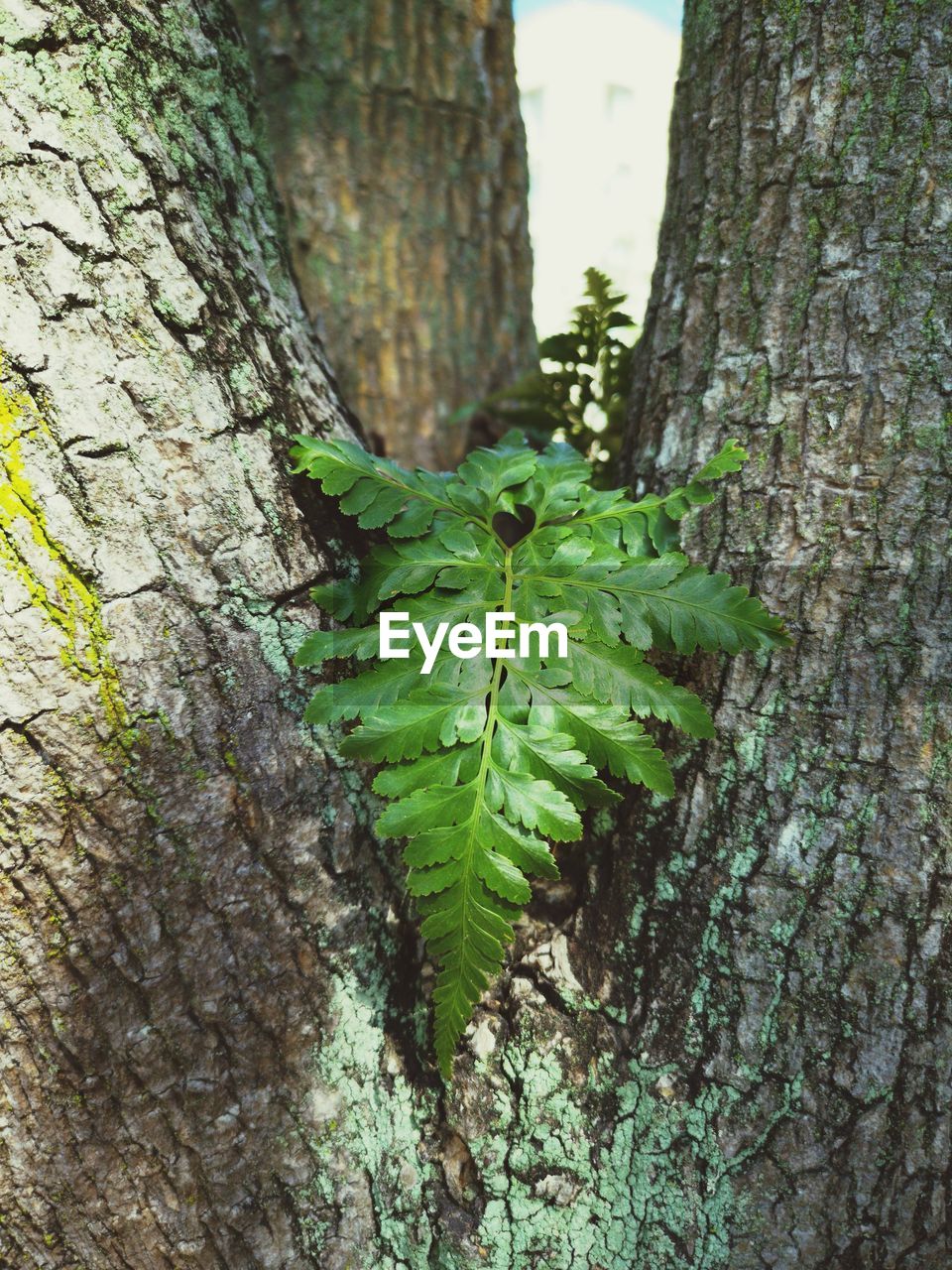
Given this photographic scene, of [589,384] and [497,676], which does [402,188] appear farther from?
[497,676]

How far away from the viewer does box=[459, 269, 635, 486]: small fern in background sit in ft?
7.09

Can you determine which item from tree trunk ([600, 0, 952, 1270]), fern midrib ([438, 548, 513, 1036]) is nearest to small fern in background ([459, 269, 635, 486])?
tree trunk ([600, 0, 952, 1270])

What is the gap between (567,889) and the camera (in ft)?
5.15

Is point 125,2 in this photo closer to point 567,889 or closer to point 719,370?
point 719,370

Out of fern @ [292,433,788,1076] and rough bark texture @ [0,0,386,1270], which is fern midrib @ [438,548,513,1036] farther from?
rough bark texture @ [0,0,386,1270]

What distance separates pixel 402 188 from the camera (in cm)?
287

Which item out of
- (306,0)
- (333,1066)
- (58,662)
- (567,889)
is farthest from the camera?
(306,0)

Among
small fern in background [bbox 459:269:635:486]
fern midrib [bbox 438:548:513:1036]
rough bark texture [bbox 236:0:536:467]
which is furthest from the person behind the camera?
rough bark texture [bbox 236:0:536:467]

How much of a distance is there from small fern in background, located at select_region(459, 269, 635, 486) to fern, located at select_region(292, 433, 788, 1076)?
68cm

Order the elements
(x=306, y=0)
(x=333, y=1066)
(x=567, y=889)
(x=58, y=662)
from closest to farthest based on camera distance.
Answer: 1. (x=58, y=662)
2. (x=333, y=1066)
3. (x=567, y=889)
4. (x=306, y=0)

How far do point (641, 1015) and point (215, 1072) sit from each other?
708 mm

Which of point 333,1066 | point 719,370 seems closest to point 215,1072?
point 333,1066

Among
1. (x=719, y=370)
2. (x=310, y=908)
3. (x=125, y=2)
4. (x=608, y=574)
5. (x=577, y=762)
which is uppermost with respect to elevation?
(x=125, y=2)

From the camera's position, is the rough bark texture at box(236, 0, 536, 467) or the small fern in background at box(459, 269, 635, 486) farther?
the rough bark texture at box(236, 0, 536, 467)
